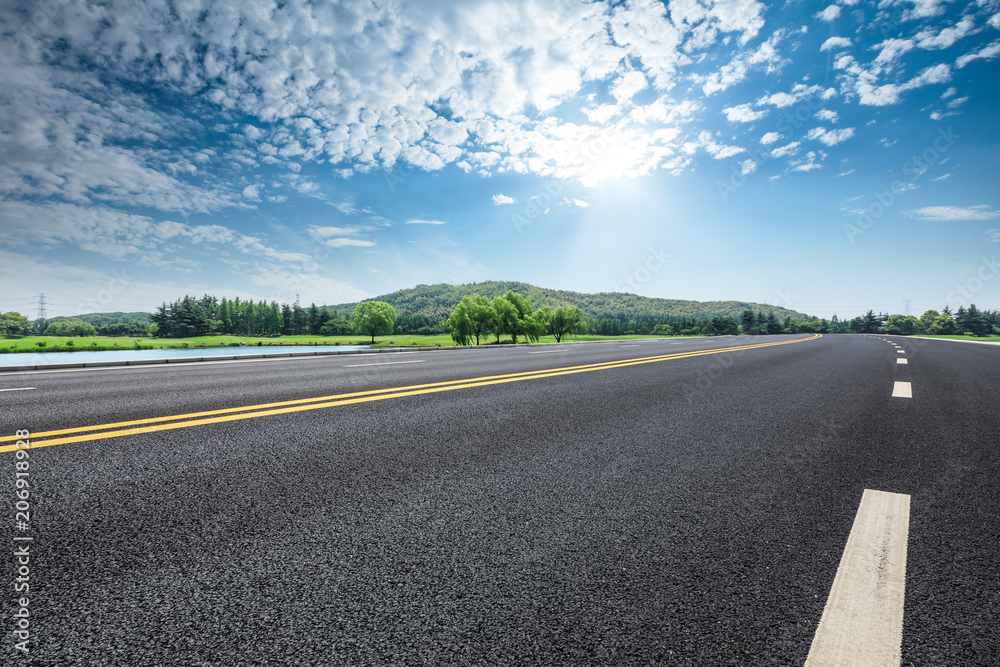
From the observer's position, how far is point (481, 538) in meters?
2.08

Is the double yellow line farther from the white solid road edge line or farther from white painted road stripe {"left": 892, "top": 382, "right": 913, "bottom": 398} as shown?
white painted road stripe {"left": 892, "top": 382, "right": 913, "bottom": 398}

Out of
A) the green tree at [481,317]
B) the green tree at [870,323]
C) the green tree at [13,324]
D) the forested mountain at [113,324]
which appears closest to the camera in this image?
the green tree at [481,317]

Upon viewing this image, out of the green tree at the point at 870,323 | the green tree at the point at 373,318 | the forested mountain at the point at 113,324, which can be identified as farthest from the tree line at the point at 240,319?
the green tree at the point at 870,323

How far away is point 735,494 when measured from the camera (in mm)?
2703

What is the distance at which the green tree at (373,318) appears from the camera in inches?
3942

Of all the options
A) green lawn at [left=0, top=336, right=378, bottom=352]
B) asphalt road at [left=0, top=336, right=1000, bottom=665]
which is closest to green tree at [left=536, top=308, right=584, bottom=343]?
green lawn at [left=0, top=336, right=378, bottom=352]

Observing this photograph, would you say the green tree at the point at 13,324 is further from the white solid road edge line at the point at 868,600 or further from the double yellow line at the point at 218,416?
the white solid road edge line at the point at 868,600

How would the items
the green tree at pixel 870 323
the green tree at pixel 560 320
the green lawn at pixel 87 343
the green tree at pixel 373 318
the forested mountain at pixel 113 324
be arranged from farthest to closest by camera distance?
the green tree at pixel 870 323 → the green tree at pixel 373 318 → the forested mountain at pixel 113 324 → the green tree at pixel 560 320 → the green lawn at pixel 87 343

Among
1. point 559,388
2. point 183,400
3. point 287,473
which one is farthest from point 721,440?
point 183,400

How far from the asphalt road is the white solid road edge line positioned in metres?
0.05

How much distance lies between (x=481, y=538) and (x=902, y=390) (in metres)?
8.78

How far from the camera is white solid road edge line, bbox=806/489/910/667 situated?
4.44ft

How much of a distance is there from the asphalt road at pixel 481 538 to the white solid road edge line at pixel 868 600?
0.05m

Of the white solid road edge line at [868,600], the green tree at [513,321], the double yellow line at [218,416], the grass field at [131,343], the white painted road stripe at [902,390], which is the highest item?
the green tree at [513,321]
